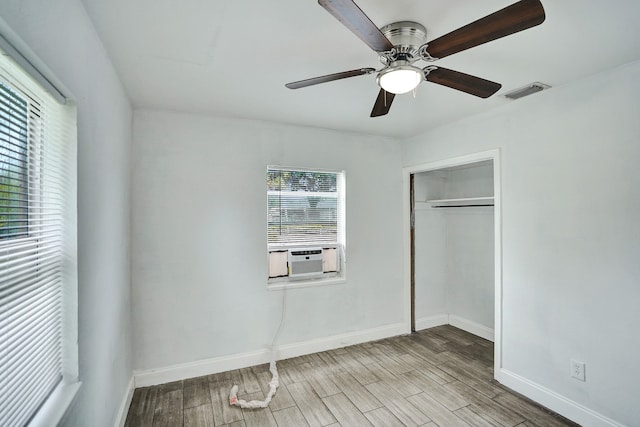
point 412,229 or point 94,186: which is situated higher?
point 94,186

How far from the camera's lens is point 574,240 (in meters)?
2.23

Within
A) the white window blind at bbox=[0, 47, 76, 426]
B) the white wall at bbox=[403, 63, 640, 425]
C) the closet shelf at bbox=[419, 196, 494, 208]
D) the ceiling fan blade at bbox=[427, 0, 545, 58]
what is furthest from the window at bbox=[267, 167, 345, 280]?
the ceiling fan blade at bbox=[427, 0, 545, 58]

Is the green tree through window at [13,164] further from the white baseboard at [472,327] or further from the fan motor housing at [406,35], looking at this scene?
the white baseboard at [472,327]

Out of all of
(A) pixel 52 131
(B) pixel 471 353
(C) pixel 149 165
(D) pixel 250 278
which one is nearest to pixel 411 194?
(B) pixel 471 353

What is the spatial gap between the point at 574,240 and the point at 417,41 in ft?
6.08

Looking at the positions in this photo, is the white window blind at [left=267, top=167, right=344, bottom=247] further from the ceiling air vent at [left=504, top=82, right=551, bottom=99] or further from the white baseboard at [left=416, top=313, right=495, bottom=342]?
the ceiling air vent at [left=504, top=82, right=551, bottom=99]

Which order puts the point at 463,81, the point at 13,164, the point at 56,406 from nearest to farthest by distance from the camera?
the point at 13,164 < the point at 56,406 < the point at 463,81

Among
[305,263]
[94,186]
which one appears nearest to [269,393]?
[305,263]

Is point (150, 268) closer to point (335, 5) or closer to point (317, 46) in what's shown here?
point (317, 46)

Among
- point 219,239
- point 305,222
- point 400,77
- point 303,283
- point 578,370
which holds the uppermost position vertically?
point 400,77

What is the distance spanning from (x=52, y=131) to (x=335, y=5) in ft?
3.96

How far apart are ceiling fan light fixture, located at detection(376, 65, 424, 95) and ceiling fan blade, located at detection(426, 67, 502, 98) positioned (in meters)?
0.12

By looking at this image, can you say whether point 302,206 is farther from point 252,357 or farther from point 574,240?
Result: point 574,240

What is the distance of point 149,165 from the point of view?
107 inches
